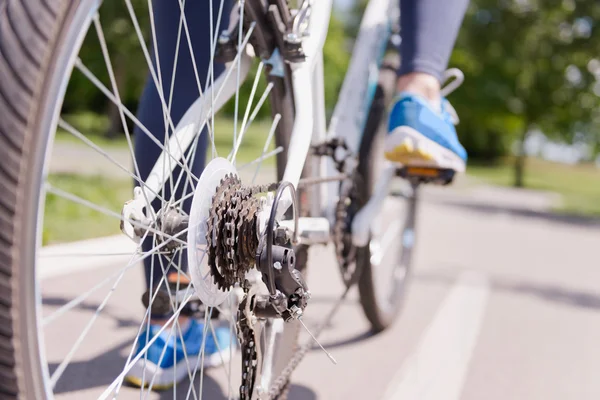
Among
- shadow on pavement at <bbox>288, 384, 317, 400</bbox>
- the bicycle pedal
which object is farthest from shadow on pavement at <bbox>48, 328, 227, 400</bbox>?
the bicycle pedal

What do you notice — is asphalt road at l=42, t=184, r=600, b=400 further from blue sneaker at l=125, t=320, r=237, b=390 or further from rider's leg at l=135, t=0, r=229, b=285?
rider's leg at l=135, t=0, r=229, b=285

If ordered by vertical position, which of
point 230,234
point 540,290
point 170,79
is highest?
point 170,79

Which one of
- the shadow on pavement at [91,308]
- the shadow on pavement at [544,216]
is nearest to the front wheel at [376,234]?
the shadow on pavement at [91,308]

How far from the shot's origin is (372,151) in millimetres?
2297

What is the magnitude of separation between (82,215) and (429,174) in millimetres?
3503

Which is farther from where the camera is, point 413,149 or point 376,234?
point 376,234

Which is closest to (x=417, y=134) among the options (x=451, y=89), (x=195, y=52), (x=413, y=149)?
(x=413, y=149)

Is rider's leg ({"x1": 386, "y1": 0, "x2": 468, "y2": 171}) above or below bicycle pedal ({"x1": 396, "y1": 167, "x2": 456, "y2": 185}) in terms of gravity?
above

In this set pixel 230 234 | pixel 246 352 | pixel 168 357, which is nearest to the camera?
pixel 230 234

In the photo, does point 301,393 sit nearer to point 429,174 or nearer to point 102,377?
point 102,377

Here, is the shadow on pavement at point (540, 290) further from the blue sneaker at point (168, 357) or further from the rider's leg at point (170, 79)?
the rider's leg at point (170, 79)

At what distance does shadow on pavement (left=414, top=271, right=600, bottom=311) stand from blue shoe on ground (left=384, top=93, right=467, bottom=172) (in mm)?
2139

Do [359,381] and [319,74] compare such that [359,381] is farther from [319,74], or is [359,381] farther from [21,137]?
[21,137]

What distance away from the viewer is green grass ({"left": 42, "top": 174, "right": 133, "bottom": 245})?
4.17 meters
